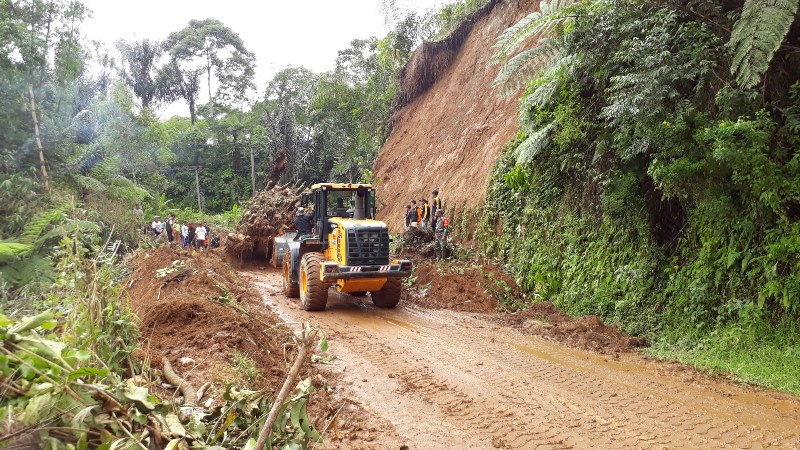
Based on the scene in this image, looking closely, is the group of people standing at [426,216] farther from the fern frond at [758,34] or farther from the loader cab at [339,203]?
the fern frond at [758,34]

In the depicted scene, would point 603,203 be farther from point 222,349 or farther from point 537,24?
point 222,349

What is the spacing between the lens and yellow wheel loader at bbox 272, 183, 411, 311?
9875 mm

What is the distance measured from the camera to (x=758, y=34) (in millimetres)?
6531

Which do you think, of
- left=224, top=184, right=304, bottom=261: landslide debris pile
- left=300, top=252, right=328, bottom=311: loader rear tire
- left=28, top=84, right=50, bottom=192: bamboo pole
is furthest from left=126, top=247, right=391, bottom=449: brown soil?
left=28, top=84, right=50, bottom=192: bamboo pole

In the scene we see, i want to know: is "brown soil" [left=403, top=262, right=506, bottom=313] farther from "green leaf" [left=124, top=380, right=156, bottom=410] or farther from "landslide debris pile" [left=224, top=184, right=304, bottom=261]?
"green leaf" [left=124, top=380, right=156, bottom=410]

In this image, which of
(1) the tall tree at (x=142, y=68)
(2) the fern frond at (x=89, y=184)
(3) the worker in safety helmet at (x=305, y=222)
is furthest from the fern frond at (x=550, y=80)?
(1) the tall tree at (x=142, y=68)

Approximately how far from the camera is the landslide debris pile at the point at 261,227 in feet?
54.3

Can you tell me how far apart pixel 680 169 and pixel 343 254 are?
5.84 metres

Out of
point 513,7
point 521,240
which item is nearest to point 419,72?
point 513,7

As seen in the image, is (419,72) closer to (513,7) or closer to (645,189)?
(513,7)

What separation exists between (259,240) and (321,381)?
1172cm

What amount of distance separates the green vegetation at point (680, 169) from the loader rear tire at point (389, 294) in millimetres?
2901

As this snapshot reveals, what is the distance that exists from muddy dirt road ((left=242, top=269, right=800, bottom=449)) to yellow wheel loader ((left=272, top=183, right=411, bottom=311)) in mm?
1812

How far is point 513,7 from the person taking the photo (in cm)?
1938
